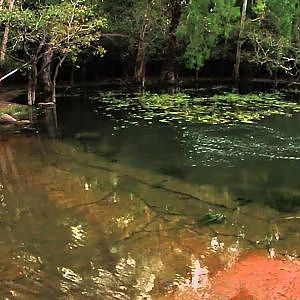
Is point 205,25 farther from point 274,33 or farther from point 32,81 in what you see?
point 32,81

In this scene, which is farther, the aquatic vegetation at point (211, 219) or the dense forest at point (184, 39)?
the dense forest at point (184, 39)

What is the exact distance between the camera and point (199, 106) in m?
27.0

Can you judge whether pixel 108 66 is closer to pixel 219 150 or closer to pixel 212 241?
pixel 219 150

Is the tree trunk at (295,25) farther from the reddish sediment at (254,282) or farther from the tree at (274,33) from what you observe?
the reddish sediment at (254,282)

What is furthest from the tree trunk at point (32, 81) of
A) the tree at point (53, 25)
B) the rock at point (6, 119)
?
the rock at point (6, 119)

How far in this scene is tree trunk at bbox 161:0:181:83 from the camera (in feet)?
121

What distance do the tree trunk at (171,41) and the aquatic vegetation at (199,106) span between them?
250 inches

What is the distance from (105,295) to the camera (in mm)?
7758

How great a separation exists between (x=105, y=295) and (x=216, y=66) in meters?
38.4

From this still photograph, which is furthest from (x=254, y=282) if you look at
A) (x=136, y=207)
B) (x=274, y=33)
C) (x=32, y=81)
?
(x=274, y=33)

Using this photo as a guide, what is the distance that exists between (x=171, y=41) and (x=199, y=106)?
11883 mm

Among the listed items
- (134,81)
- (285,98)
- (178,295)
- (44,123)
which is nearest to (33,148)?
(44,123)

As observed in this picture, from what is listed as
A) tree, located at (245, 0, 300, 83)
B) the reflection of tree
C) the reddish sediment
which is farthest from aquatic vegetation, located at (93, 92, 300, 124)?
the reddish sediment

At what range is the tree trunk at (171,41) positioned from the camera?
37.0m
